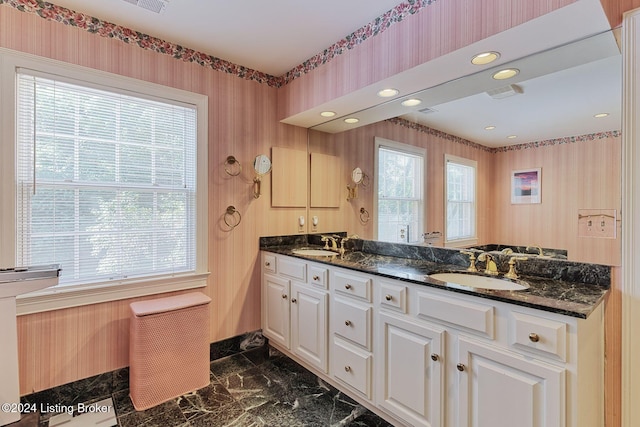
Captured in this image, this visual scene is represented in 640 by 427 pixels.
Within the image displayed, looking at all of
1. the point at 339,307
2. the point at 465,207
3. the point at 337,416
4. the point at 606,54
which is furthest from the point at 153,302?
the point at 606,54

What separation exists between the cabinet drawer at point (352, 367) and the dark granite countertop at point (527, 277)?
53cm

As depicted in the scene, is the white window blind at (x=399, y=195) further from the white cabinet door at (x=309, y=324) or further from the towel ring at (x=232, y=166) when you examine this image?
the towel ring at (x=232, y=166)

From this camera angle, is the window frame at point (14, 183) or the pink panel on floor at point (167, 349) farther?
the pink panel on floor at point (167, 349)

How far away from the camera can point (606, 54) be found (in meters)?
1.52

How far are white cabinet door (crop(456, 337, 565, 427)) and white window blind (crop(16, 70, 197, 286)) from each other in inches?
81.9

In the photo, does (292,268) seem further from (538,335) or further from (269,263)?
(538,335)

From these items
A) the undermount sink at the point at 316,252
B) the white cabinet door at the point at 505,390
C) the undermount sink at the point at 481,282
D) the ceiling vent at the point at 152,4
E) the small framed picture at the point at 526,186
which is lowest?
the white cabinet door at the point at 505,390

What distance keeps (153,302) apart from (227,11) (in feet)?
6.70

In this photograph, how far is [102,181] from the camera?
2.16m

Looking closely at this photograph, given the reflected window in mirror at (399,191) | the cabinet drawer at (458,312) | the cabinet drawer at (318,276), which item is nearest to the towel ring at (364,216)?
the reflected window in mirror at (399,191)

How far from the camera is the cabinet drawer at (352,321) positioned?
1.90m

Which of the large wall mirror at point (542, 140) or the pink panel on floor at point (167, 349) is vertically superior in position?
the large wall mirror at point (542, 140)

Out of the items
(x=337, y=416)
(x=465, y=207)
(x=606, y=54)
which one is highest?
(x=606, y=54)

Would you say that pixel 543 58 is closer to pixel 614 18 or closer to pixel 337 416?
pixel 614 18
